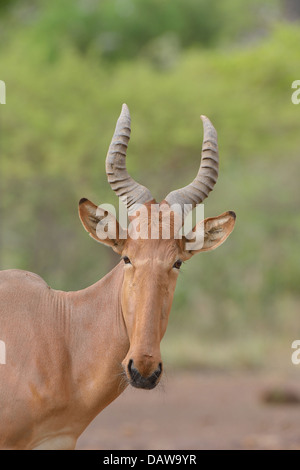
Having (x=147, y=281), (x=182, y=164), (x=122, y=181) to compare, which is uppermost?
(x=182, y=164)

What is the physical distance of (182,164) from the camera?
28.8 metres

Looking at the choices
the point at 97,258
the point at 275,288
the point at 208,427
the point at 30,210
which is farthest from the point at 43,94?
the point at 208,427

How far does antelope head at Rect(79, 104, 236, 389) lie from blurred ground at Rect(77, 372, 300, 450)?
8038 millimetres

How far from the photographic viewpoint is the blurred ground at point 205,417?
1614 centimetres

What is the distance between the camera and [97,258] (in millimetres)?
29750

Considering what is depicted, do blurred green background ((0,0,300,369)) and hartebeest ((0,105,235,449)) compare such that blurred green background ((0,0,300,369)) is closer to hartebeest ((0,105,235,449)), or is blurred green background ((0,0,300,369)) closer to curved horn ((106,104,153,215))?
hartebeest ((0,105,235,449))

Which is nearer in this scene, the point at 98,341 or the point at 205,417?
the point at 98,341

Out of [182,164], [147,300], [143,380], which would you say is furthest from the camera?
[182,164]

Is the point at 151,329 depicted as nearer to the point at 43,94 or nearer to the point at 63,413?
the point at 63,413

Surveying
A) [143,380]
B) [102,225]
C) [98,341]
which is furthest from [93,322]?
[143,380]

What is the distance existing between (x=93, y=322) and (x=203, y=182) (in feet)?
5.58

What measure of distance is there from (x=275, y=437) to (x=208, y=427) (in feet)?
5.47

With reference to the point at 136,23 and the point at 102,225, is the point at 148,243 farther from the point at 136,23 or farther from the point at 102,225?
the point at 136,23
